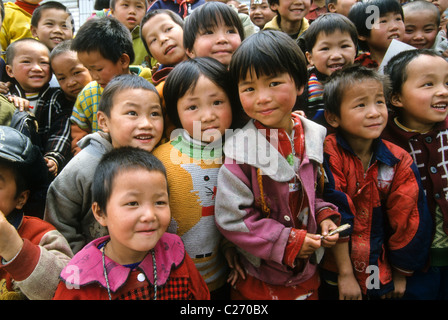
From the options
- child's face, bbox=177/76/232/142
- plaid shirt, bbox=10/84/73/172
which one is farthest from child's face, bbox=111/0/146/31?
child's face, bbox=177/76/232/142

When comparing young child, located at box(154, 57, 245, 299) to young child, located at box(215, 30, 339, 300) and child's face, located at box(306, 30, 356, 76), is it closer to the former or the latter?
young child, located at box(215, 30, 339, 300)

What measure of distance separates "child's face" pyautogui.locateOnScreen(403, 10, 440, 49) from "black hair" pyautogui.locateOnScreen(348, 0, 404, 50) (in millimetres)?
339

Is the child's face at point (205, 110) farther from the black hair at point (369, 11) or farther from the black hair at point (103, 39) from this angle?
the black hair at point (369, 11)

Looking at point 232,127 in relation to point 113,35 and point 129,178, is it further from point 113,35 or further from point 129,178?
point 113,35

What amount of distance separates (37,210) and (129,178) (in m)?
0.89

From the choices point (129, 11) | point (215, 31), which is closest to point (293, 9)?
point (215, 31)

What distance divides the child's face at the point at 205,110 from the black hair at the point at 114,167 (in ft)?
1.00

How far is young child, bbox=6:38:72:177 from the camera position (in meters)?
2.50

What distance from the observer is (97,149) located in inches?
67.9

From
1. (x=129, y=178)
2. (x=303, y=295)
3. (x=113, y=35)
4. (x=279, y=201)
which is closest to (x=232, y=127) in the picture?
(x=279, y=201)

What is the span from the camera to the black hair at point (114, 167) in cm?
138

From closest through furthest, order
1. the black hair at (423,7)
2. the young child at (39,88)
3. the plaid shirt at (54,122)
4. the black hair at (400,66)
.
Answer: the black hair at (400,66)
the plaid shirt at (54,122)
the young child at (39,88)
the black hair at (423,7)

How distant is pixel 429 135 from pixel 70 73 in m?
2.72

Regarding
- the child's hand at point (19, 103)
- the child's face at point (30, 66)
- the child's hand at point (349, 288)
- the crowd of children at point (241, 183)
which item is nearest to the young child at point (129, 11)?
the child's face at point (30, 66)
